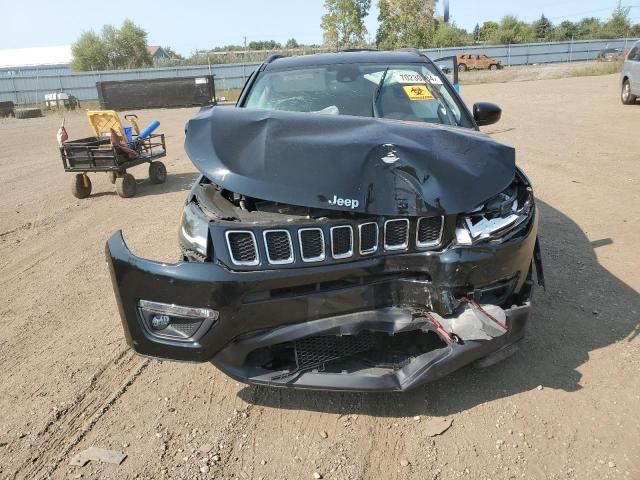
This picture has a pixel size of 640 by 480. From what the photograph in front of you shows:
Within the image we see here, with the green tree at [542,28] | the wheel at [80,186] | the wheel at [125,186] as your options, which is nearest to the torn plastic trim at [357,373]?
the wheel at [125,186]

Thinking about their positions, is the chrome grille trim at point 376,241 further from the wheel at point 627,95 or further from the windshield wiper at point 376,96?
the wheel at point 627,95

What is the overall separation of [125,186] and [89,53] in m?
70.0

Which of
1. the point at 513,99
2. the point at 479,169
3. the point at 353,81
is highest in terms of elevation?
the point at 353,81

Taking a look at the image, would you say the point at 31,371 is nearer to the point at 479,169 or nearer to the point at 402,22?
the point at 479,169

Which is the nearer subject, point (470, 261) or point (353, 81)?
point (470, 261)

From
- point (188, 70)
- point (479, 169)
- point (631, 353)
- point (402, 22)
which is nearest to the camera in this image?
point (479, 169)

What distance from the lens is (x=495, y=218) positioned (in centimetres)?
252

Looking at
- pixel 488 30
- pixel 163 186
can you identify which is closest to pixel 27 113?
pixel 163 186

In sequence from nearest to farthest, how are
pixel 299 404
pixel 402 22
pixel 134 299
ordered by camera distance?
pixel 134 299 < pixel 299 404 < pixel 402 22

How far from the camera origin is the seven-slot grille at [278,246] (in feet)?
7.46

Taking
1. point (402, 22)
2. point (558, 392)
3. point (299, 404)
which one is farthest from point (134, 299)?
point (402, 22)

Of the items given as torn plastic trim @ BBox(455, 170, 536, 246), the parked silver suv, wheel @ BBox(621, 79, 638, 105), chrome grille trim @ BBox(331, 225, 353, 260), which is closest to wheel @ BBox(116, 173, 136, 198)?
chrome grille trim @ BBox(331, 225, 353, 260)

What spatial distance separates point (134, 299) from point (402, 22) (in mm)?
59488

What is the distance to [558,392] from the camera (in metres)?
2.71
